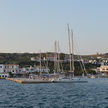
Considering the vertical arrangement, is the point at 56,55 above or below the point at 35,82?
above

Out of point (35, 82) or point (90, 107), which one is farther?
point (35, 82)

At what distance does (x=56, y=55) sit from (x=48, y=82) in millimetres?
13455

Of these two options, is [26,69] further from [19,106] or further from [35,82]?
[19,106]

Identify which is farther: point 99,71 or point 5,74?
point 99,71

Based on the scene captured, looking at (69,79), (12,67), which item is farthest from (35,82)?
(12,67)

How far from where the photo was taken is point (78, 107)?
A: 32.8 m

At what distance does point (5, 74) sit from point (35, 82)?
67.7m

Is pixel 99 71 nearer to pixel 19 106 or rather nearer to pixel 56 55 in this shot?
pixel 56 55

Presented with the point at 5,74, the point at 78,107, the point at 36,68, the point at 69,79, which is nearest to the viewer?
the point at 78,107

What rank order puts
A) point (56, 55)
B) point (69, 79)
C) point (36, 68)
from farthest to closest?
point (36, 68) → point (56, 55) → point (69, 79)

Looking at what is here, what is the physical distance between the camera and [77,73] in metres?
156

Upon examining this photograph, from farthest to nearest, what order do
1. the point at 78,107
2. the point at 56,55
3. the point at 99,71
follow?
the point at 99,71 → the point at 56,55 → the point at 78,107

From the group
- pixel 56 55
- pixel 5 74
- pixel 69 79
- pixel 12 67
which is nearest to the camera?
pixel 69 79

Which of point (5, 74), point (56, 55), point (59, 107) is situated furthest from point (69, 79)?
point (5, 74)
